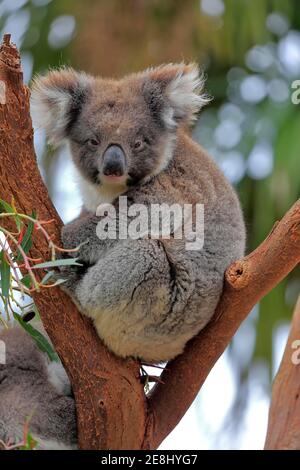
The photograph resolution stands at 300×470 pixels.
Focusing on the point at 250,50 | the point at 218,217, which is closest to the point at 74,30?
the point at 250,50

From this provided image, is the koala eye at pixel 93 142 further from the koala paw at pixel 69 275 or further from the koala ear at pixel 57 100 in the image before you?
the koala paw at pixel 69 275

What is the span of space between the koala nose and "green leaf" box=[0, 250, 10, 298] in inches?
38.3

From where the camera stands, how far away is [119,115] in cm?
450

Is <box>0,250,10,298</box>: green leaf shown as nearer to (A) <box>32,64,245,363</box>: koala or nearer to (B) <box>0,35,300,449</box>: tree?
(B) <box>0,35,300,449</box>: tree

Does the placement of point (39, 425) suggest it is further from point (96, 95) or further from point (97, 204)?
point (96, 95)

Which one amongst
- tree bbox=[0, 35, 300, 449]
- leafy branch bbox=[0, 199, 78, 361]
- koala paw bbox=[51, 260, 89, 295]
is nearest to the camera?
leafy branch bbox=[0, 199, 78, 361]

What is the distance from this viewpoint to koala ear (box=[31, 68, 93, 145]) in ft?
15.1

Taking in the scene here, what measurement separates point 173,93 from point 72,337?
1.44 m

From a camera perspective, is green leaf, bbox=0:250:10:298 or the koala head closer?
green leaf, bbox=0:250:10:298

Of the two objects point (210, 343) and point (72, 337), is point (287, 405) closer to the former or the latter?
point (210, 343)

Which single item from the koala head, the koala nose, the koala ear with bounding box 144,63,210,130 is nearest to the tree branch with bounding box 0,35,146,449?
the koala nose

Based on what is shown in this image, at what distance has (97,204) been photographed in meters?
4.52

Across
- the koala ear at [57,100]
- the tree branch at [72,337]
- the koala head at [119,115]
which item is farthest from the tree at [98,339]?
the koala ear at [57,100]

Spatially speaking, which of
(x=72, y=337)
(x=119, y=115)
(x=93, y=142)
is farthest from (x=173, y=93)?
(x=72, y=337)
